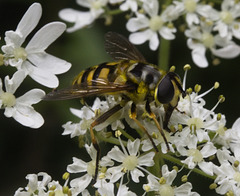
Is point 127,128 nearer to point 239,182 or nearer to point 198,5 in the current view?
point 239,182

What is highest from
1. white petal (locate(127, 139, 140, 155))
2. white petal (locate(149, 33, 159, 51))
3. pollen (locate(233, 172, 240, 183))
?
white petal (locate(127, 139, 140, 155))

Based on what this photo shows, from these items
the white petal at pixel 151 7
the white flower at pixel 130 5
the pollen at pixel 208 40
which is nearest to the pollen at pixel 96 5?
the white flower at pixel 130 5

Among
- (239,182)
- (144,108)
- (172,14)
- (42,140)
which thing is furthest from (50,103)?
(239,182)

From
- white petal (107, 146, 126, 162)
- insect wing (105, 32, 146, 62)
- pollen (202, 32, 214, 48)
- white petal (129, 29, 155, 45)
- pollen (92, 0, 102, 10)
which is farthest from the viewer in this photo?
pollen (92, 0, 102, 10)

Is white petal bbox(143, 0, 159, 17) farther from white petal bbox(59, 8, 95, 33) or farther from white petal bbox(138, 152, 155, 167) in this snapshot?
white petal bbox(138, 152, 155, 167)

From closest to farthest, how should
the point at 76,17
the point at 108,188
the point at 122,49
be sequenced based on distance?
the point at 108,188, the point at 122,49, the point at 76,17

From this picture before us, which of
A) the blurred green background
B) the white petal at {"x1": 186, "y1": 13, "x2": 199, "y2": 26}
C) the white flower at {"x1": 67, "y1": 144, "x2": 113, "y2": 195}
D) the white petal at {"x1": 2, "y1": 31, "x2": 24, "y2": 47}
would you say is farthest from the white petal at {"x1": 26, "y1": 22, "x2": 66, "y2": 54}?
the white petal at {"x1": 186, "y1": 13, "x2": 199, "y2": 26}

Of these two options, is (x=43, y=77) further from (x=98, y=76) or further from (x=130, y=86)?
(x=130, y=86)

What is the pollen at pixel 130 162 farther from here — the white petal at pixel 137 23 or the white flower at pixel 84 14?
the white flower at pixel 84 14

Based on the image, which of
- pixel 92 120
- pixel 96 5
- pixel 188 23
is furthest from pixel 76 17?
pixel 92 120
